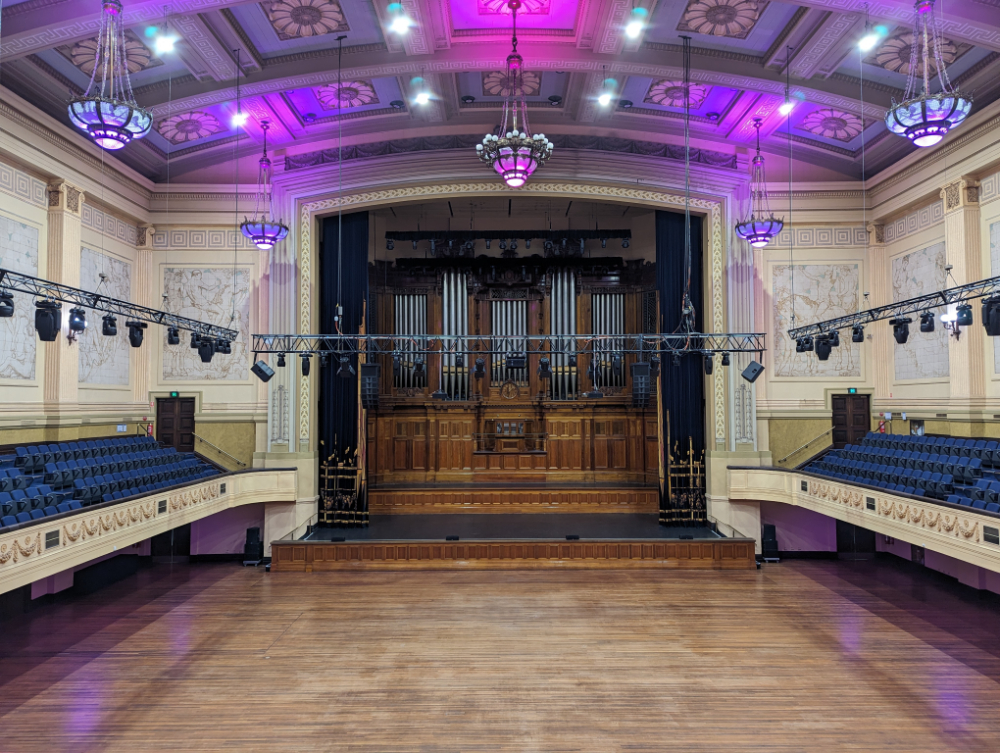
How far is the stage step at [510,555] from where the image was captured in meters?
9.43

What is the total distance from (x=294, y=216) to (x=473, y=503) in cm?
616

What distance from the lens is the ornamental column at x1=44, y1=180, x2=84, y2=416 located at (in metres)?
8.38

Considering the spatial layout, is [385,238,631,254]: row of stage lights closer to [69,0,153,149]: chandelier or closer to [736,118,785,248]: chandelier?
[736,118,785,248]: chandelier

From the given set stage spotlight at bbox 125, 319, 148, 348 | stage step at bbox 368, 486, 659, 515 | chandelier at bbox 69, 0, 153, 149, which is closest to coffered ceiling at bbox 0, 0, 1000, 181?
chandelier at bbox 69, 0, 153, 149


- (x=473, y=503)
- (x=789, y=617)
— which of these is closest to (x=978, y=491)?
(x=789, y=617)

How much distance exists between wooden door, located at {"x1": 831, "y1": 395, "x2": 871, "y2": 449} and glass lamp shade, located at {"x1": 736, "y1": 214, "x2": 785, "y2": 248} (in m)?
3.65

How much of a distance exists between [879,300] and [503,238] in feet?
22.5

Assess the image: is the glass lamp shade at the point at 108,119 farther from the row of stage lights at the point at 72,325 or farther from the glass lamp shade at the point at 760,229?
the glass lamp shade at the point at 760,229

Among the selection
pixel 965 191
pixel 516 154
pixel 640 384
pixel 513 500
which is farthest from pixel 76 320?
pixel 965 191

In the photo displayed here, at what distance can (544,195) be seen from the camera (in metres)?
11.0

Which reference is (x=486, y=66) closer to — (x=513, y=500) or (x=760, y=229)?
(x=760, y=229)

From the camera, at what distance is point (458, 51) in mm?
7984

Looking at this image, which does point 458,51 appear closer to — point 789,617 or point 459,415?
point 459,415

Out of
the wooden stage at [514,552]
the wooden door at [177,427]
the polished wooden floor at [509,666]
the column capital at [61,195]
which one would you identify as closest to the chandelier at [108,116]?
the column capital at [61,195]
